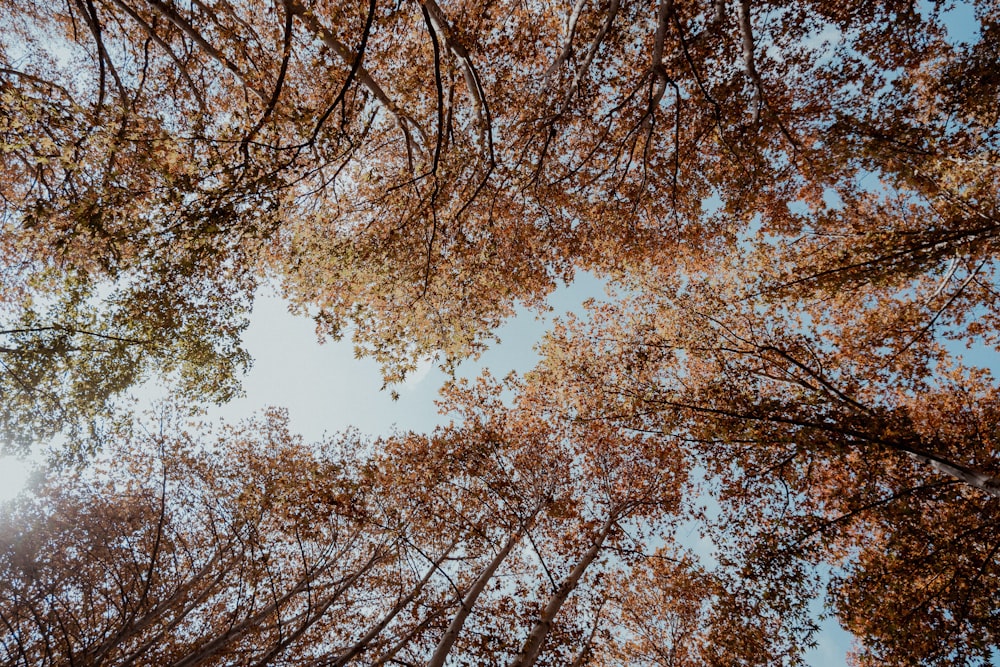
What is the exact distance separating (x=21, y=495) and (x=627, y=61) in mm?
20878

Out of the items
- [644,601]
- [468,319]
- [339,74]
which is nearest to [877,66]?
[468,319]

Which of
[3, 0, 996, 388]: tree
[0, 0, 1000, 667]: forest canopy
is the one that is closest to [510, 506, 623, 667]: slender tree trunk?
[0, 0, 1000, 667]: forest canopy

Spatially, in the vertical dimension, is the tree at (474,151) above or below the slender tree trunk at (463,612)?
above

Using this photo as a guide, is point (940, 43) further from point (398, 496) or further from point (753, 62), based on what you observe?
point (398, 496)

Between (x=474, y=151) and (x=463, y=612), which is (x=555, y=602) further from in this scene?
(x=474, y=151)

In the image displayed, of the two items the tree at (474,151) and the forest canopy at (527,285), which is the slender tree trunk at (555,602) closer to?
the forest canopy at (527,285)

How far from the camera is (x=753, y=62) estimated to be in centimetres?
672

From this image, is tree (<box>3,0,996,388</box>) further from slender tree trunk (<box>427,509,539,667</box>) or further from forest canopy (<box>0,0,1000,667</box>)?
slender tree trunk (<box>427,509,539,667</box>)

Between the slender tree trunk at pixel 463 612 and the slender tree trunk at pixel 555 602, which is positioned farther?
the slender tree trunk at pixel 555 602

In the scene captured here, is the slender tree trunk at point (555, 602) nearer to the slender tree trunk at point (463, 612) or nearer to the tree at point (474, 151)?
the slender tree trunk at point (463, 612)

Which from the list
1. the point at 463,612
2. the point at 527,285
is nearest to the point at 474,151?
the point at 527,285

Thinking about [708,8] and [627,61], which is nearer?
[708,8]

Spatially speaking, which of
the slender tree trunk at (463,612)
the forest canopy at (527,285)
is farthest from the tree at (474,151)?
the slender tree trunk at (463,612)

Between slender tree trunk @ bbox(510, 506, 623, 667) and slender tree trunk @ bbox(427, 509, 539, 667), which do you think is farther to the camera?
slender tree trunk @ bbox(510, 506, 623, 667)
